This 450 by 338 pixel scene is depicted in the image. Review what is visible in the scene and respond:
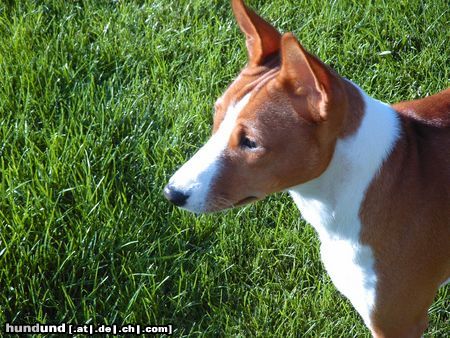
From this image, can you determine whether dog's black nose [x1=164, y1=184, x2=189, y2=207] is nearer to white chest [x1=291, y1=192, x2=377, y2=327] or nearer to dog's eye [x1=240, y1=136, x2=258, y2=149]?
dog's eye [x1=240, y1=136, x2=258, y2=149]

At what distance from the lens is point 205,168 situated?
101 inches

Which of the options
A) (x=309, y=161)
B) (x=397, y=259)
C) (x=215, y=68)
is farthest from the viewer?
(x=215, y=68)

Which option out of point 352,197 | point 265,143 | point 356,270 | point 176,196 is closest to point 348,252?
point 356,270

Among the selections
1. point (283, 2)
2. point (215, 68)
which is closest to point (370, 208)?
point (215, 68)

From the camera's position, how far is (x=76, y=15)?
4.72 m

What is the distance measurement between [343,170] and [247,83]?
425 mm

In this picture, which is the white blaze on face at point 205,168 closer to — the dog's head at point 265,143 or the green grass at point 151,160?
the dog's head at point 265,143

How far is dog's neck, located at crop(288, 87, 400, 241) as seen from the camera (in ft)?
8.57

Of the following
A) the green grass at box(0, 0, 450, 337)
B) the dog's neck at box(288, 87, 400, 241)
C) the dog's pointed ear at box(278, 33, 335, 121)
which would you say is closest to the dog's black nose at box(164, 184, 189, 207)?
the dog's neck at box(288, 87, 400, 241)

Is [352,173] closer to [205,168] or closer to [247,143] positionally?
[247,143]

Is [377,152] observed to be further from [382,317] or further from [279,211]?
[279,211]

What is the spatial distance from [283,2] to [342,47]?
516 millimetres

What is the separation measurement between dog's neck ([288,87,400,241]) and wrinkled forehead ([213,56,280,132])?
12.1 inches

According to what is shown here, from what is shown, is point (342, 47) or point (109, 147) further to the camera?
point (342, 47)
